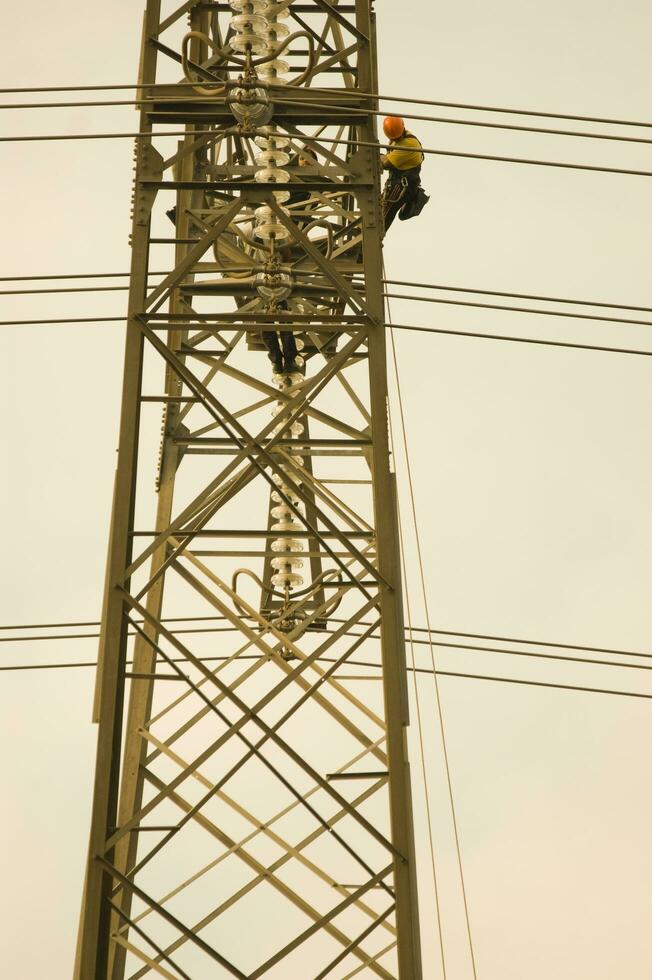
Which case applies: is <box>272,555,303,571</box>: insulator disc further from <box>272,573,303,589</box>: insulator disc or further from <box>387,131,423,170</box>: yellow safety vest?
<box>387,131,423,170</box>: yellow safety vest

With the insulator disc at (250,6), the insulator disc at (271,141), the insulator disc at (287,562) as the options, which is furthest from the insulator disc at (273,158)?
the insulator disc at (287,562)

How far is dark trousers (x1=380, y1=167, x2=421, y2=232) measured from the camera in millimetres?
18047

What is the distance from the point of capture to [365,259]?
14.8 metres

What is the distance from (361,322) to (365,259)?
662mm

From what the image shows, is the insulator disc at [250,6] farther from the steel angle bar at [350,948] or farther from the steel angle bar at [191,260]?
Result: the steel angle bar at [350,948]

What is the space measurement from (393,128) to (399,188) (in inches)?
24.8

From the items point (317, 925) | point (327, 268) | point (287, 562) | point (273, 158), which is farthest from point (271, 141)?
point (317, 925)

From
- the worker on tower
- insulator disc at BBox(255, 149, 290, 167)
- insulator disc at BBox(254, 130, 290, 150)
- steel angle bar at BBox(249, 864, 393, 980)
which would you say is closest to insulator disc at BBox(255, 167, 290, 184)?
insulator disc at BBox(255, 149, 290, 167)

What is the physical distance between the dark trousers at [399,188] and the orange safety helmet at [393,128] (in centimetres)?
37

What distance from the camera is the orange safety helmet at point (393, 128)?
1800 centimetres

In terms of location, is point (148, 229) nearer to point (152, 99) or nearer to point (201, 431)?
point (152, 99)

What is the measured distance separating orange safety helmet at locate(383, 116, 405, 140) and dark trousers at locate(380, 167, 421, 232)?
1.23 ft

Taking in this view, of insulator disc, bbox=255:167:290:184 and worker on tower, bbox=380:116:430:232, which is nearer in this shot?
insulator disc, bbox=255:167:290:184

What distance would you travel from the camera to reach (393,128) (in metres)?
18.0
